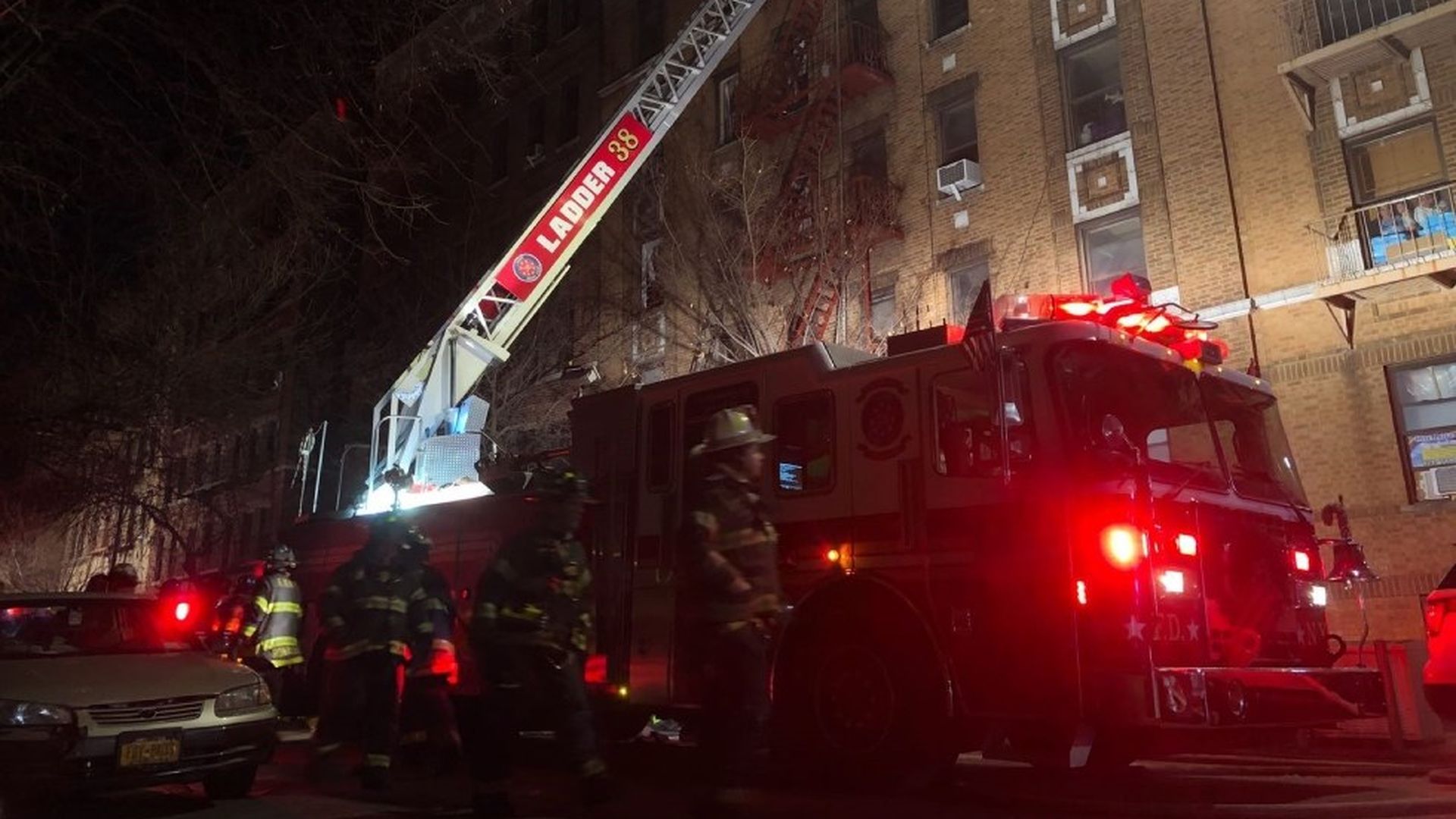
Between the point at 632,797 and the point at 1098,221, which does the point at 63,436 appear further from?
the point at 1098,221

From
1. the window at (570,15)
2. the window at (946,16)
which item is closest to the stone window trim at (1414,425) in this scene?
the window at (946,16)

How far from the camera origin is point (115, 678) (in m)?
5.54

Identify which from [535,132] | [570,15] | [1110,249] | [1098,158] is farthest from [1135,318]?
[570,15]

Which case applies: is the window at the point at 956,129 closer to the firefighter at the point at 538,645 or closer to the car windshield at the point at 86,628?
the firefighter at the point at 538,645

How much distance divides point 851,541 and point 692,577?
4.97ft

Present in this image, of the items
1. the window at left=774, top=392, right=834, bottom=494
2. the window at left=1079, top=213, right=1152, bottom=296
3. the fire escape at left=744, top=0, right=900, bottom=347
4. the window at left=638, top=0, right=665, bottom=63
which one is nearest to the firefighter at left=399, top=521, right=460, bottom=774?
the window at left=774, top=392, right=834, bottom=494

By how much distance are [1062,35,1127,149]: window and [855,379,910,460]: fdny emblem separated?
11.8m

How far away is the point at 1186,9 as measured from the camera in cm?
1497

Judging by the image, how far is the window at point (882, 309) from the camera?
17.5m

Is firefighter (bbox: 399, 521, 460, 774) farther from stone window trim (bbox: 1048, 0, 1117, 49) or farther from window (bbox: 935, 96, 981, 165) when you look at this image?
stone window trim (bbox: 1048, 0, 1117, 49)

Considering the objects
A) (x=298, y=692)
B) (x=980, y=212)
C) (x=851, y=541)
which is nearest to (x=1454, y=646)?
(x=851, y=541)

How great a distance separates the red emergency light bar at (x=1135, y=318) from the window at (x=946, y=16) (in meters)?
13.6

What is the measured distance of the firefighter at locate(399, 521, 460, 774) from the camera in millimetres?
6191

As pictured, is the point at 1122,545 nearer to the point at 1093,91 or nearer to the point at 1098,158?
the point at 1098,158
